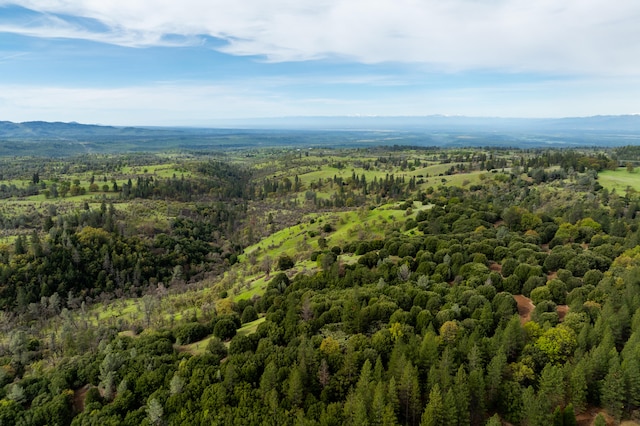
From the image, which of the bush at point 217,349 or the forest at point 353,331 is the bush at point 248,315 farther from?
the bush at point 217,349

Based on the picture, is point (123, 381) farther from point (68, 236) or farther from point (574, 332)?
point (68, 236)

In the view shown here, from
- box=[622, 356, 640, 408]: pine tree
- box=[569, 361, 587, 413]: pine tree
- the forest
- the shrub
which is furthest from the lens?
the shrub

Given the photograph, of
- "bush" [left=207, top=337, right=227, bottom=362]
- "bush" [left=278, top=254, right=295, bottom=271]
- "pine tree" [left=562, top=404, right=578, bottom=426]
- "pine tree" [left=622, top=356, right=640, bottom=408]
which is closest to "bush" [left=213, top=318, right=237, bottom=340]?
"bush" [left=207, top=337, right=227, bottom=362]

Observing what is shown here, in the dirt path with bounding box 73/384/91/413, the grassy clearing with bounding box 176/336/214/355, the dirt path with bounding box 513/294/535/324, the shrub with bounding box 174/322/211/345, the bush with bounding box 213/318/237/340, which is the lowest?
the dirt path with bounding box 73/384/91/413

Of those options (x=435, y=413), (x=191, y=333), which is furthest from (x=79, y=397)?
(x=435, y=413)

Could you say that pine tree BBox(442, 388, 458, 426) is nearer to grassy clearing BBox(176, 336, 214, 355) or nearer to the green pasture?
grassy clearing BBox(176, 336, 214, 355)

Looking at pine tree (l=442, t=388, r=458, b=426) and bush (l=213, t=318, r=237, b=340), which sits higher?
pine tree (l=442, t=388, r=458, b=426)

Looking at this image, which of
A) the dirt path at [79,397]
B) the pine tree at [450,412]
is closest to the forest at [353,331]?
the pine tree at [450,412]
